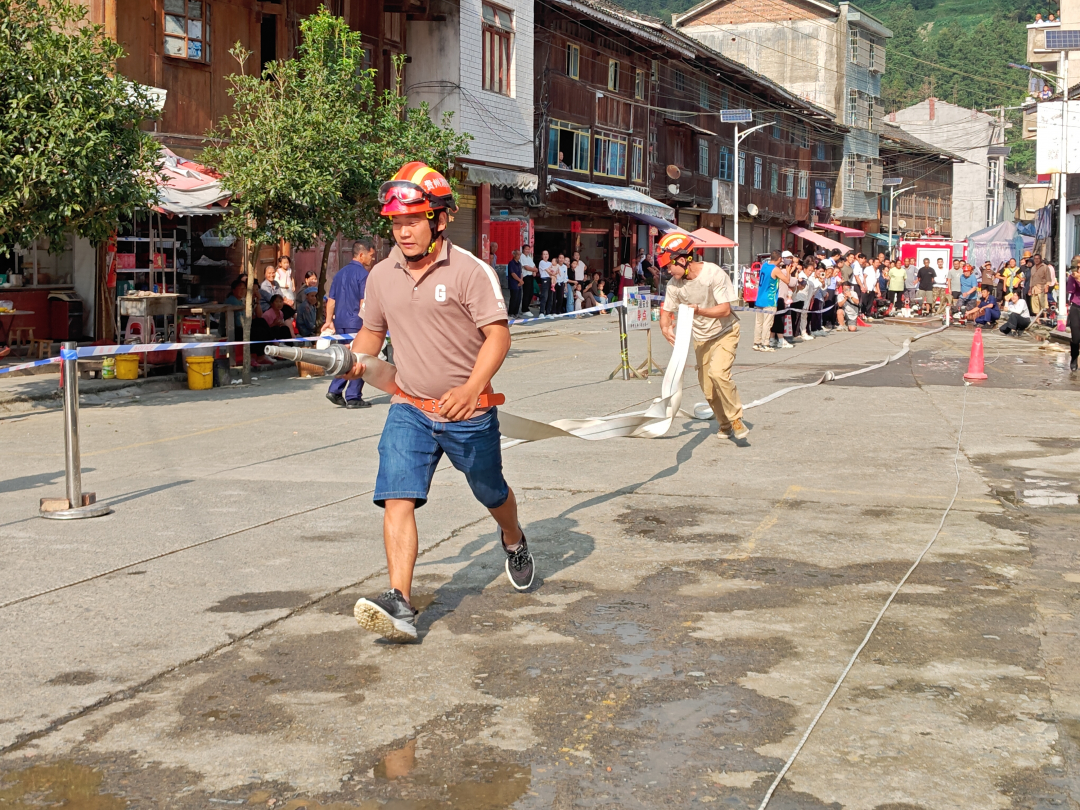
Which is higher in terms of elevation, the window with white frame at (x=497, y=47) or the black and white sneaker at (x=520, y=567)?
the window with white frame at (x=497, y=47)

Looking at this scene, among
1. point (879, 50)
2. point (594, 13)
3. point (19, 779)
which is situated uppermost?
point (879, 50)

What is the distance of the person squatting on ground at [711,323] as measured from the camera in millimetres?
10617

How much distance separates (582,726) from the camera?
4.16m

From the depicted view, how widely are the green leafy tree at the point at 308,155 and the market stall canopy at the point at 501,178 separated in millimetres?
11027

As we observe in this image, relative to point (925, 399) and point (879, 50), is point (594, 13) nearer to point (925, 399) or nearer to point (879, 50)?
point (925, 399)

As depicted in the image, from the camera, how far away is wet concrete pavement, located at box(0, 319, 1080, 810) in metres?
3.77

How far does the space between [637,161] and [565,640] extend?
40611 mm

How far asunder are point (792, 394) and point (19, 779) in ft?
40.1

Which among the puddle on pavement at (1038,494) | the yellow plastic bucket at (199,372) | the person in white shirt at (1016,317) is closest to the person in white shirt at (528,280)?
the person in white shirt at (1016,317)

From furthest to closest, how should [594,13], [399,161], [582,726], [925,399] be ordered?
[594,13] → [399,161] → [925,399] → [582,726]

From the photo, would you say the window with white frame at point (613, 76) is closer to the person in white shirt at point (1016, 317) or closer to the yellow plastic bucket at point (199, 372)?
the person in white shirt at point (1016, 317)

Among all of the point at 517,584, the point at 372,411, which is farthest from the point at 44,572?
the point at 372,411

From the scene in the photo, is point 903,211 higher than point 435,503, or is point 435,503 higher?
point 903,211

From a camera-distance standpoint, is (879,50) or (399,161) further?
Result: (879,50)
